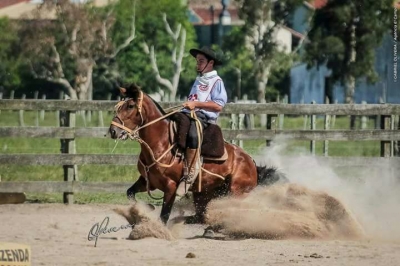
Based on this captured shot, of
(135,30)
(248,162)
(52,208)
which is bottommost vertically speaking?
(52,208)

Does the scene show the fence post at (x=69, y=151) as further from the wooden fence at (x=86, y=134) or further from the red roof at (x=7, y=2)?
the red roof at (x=7, y=2)

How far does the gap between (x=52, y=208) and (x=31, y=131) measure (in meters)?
1.29

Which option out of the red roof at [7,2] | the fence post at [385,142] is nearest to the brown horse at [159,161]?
the fence post at [385,142]

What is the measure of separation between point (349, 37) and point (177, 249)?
4322 centimetres

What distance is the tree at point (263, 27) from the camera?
53156 mm

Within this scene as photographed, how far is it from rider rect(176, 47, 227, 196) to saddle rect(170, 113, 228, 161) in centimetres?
7

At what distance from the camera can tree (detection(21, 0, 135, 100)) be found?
5547cm

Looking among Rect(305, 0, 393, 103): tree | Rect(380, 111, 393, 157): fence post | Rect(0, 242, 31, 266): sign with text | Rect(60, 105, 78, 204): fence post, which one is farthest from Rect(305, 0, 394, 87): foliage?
Rect(0, 242, 31, 266): sign with text

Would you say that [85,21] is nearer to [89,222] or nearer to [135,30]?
[135,30]

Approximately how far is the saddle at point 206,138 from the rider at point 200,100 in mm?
70

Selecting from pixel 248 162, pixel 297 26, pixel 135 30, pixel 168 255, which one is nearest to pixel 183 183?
pixel 248 162

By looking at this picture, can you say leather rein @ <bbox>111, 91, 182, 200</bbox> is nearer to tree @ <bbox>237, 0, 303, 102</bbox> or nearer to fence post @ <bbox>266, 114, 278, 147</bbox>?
fence post @ <bbox>266, 114, 278, 147</bbox>

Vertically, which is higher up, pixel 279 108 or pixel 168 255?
pixel 279 108

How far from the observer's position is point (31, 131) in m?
15.4
